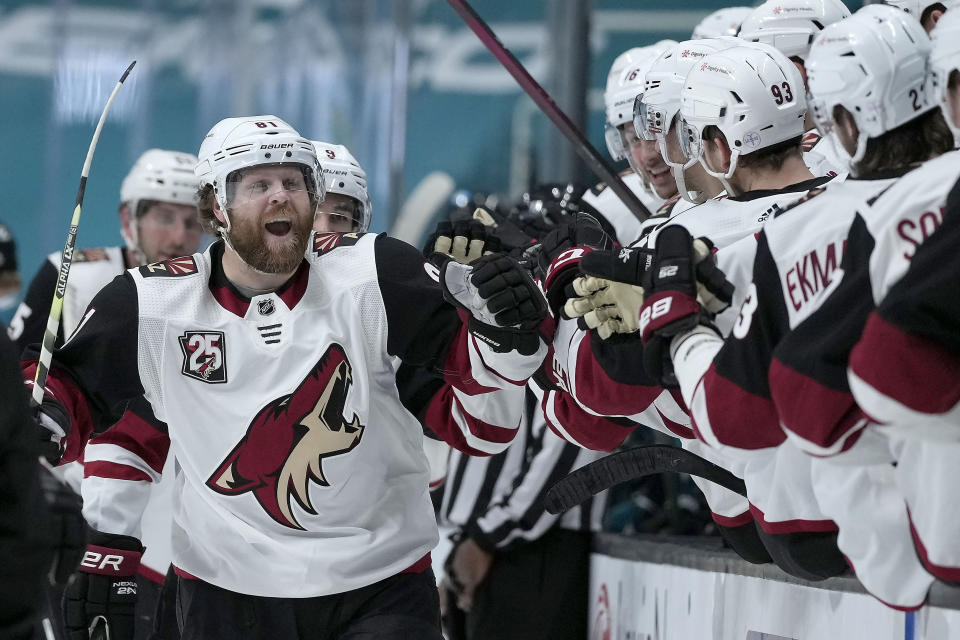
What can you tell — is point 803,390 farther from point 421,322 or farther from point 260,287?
point 260,287

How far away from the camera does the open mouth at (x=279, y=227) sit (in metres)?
3.17

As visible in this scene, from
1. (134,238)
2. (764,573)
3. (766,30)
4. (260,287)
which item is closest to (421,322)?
(260,287)

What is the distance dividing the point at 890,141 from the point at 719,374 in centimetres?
44

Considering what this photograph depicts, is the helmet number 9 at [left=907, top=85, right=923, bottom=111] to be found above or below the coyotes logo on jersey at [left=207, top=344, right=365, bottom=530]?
above

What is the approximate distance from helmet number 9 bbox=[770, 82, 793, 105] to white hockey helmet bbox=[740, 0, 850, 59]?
40.8 inches

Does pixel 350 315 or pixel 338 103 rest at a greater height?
pixel 338 103

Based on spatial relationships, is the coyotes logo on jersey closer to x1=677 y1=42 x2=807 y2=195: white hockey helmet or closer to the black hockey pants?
the black hockey pants

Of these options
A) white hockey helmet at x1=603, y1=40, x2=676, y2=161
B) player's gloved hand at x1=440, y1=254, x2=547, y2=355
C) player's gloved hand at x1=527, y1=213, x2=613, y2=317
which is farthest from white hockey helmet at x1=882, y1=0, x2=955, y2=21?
player's gloved hand at x1=440, y1=254, x2=547, y2=355

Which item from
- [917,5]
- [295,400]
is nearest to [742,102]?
[295,400]

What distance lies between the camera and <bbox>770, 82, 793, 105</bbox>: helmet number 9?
2.93 m

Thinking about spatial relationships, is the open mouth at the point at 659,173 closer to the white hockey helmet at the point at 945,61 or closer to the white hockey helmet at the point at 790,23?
the white hockey helmet at the point at 790,23

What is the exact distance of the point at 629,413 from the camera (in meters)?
2.99

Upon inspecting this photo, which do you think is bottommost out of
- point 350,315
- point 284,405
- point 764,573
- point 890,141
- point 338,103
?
point 764,573

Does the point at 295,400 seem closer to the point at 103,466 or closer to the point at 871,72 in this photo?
the point at 103,466
